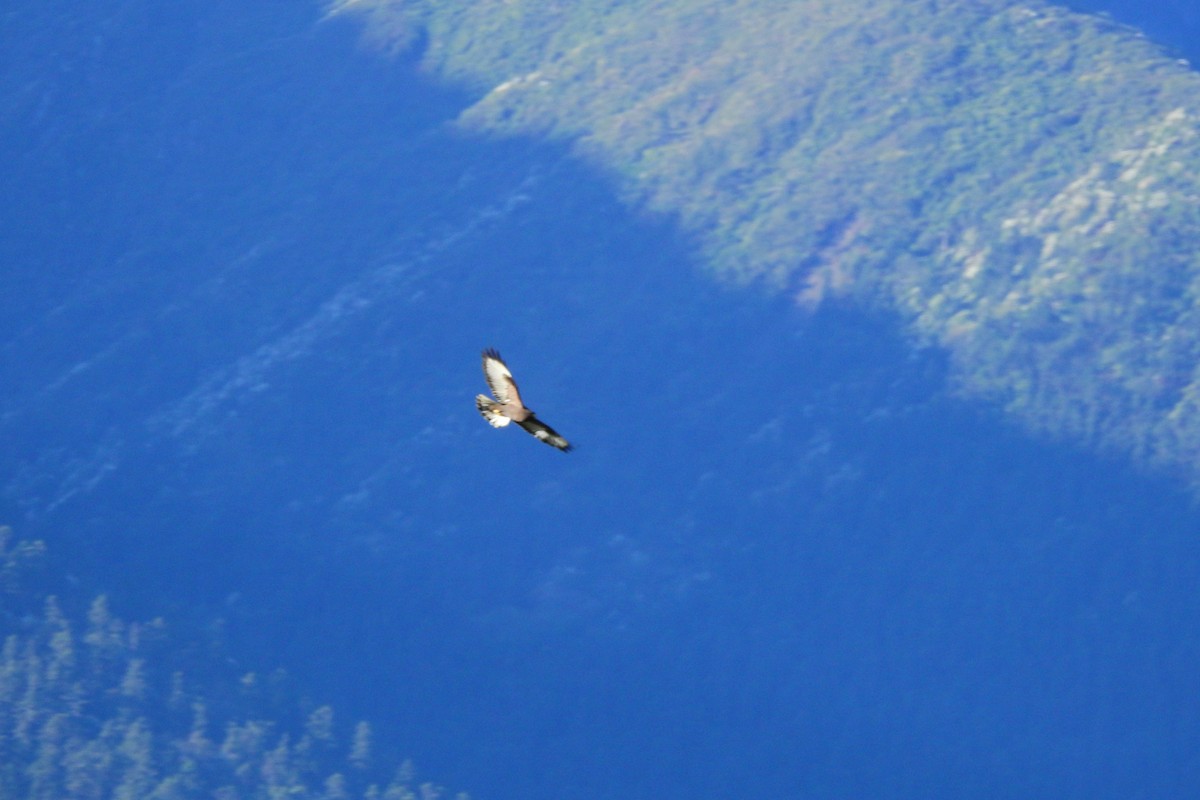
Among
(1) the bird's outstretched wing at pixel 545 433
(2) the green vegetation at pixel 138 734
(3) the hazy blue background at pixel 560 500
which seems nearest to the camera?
(1) the bird's outstretched wing at pixel 545 433

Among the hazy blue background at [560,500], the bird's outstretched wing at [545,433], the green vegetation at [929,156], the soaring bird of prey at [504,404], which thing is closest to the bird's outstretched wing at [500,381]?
the soaring bird of prey at [504,404]

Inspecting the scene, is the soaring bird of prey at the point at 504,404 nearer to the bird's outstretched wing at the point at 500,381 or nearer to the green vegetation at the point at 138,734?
the bird's outstretched wing at the point at 500,381

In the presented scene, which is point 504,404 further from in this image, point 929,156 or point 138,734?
point 929,156

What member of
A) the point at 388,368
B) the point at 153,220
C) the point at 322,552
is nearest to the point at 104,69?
the point at 153,220

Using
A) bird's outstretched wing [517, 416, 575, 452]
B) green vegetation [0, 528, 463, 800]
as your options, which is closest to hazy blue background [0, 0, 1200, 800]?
green vegetation [0, 528, 463, 800]

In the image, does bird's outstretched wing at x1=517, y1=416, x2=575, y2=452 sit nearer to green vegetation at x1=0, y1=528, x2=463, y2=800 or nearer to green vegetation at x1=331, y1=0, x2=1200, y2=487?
green vegetation at x1=0, y1=528, x2=463, y2=800

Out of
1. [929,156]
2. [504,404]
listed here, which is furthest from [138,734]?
[504,404]
